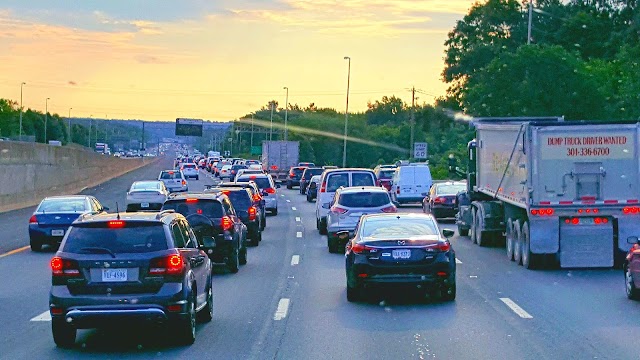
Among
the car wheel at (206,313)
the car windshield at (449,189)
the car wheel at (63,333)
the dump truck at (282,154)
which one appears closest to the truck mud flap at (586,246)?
the car wheel at (206,313)

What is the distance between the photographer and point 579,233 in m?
24.2

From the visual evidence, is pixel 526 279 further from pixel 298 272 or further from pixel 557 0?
pixel 557 0

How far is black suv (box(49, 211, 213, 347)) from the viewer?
1291 cm

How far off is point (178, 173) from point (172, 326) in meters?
53.9

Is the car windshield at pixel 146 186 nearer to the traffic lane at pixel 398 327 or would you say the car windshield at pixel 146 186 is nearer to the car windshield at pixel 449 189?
the car windshield at pixel 449 189

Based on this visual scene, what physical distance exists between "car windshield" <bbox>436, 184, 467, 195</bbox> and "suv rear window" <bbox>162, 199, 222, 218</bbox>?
18.0m

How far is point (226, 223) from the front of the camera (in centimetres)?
2319

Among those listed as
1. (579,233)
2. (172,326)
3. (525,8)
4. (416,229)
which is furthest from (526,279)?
(525,8)

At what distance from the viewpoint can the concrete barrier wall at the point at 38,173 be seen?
2051 inches

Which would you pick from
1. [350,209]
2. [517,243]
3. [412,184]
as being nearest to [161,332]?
[517,243]

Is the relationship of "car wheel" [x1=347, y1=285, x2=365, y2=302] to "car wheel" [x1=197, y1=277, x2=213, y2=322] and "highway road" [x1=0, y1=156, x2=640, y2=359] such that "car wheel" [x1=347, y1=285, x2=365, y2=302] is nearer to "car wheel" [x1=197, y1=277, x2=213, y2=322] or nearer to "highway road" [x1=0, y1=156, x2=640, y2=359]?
"highway road" [x1=0, y1=156, x2=640, y2=359]

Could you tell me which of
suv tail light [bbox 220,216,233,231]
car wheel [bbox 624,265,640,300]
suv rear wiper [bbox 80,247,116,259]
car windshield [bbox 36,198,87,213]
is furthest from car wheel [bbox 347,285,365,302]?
car windshield [bbox 36,198,87,213]

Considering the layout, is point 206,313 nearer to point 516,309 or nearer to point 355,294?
point 355,294

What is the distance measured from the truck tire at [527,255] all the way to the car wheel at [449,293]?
6.53m
